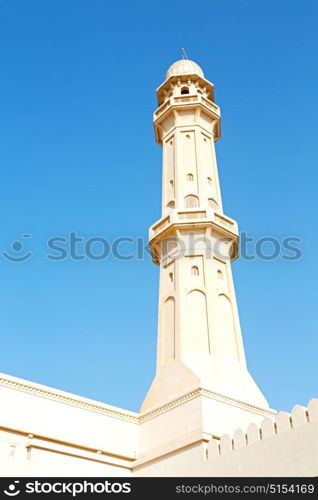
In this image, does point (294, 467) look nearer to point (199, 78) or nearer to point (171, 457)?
point (171, 457)

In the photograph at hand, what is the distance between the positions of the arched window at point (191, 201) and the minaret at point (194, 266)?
0.04m

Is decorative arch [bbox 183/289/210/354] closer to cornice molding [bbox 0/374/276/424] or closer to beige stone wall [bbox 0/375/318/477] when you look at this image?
cornice molding [bbox 0/374/276/424]

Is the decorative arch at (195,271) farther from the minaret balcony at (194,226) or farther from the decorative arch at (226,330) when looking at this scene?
the minaret balcony at (194,226)

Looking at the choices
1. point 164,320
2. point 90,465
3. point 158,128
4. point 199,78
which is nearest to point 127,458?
point 90,465

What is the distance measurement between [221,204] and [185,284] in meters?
4.11

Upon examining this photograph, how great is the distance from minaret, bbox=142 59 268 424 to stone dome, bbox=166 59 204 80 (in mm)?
1134

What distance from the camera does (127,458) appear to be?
1414 cm

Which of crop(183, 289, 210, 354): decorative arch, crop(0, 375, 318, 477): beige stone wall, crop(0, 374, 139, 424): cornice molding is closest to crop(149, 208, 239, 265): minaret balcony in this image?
crop(183, 289, 210, 354): decorative arch

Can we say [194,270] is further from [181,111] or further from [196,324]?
[181,111]

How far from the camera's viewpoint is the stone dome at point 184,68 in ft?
77.7

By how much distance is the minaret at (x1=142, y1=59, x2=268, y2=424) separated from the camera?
49.8 ft

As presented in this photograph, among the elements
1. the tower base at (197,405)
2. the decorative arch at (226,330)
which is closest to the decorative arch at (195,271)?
the decorative arch at (226,330)

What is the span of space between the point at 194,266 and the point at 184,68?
422 inches

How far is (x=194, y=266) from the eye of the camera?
1747 cm
